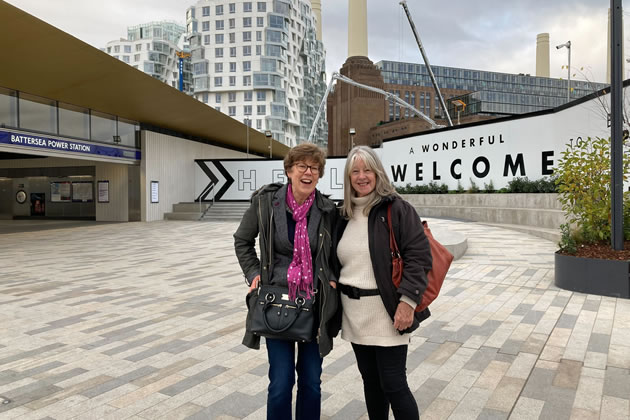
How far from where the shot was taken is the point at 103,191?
24.7m

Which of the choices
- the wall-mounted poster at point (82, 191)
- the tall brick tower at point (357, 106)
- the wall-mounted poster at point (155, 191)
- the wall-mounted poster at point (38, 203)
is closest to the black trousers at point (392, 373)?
the wall-mounted poster at point (155, 191)

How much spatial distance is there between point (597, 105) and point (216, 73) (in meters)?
75.3

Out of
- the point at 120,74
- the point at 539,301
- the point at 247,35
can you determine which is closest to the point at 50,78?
the point at 120,74

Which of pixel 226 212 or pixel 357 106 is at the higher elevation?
pixel 357 106

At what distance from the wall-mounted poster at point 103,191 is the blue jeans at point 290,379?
976 inches

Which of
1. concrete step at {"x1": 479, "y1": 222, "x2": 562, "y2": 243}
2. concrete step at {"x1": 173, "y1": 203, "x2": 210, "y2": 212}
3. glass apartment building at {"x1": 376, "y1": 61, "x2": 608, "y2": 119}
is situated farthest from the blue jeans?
glass apartment building at {"x1": 376, "y1": 61, "x2": 608, "y2": 119}

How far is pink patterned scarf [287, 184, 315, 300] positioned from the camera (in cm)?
229

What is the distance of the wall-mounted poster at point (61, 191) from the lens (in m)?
26.0

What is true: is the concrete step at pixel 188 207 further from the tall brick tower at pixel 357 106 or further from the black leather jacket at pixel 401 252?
the tall brick tower at pixel 357 106

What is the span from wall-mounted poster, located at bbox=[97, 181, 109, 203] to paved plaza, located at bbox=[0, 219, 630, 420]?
689 inches

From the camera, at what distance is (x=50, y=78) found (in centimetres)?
1567

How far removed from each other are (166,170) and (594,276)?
2303cm

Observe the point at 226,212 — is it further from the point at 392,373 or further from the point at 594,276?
the point at 392,373

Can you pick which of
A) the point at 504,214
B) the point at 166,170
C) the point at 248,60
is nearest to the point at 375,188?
the point at 504,214
